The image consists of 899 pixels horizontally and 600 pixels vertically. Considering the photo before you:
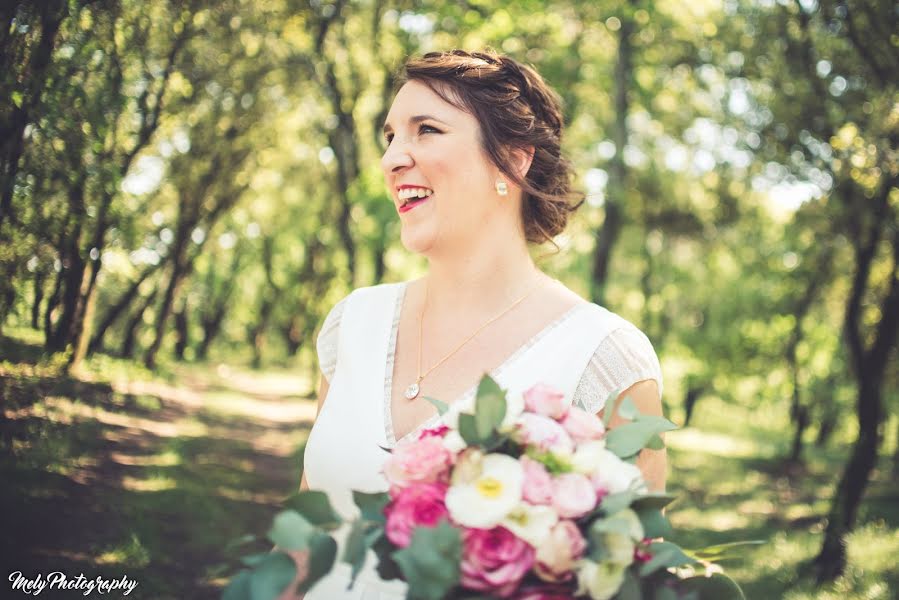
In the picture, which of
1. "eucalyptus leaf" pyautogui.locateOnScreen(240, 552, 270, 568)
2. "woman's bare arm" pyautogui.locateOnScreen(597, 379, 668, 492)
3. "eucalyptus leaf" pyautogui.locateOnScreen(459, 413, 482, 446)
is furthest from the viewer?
"woman's bare arm" pyautogui.locateOnScreen(597, 379, 668, 492)

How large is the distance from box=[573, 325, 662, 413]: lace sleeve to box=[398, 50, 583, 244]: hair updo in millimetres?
685

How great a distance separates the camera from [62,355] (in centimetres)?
321

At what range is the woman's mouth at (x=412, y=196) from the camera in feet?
7.96

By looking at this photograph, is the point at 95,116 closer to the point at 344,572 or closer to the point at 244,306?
the point at 344,572

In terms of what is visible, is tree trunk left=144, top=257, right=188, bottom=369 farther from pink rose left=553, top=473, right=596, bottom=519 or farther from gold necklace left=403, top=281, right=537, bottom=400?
pink rose left=553, top=473, right=596, bottom=519

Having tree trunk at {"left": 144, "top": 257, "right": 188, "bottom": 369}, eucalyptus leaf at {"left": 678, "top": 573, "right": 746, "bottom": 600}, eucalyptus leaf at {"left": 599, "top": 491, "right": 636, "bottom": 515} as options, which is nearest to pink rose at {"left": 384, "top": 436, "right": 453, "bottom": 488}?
eucalyptus leaf at {"left": 599, "top": 491, "right": 636, "bottom": 515}

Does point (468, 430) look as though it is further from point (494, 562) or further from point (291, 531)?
point (291, 531)

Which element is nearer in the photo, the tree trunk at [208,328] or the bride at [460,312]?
the bride at [460,312]

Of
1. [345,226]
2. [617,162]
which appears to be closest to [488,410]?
[617,162]

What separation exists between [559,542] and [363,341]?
1.47m

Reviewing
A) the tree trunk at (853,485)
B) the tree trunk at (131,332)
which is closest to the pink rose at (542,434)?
the tree trunk at (131,332)

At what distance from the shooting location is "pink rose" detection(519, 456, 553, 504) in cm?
138

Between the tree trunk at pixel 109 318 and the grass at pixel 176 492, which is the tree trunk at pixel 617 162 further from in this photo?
the tree trunk at pixel 109 318

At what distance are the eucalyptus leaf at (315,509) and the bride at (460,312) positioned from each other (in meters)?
0.78
